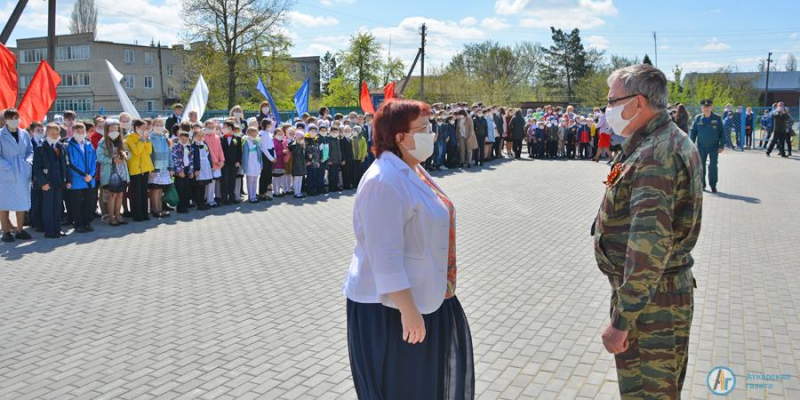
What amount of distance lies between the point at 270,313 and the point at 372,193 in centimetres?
379

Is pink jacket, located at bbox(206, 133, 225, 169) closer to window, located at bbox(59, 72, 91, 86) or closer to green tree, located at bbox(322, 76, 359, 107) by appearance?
green tree, located at bbox(322, 76, 359, 107)

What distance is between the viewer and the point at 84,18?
81000 mm

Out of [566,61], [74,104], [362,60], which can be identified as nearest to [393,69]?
[362,60]

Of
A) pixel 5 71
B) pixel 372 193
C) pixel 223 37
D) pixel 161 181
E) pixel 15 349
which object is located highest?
pixel 223 37

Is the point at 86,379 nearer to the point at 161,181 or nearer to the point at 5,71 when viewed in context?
the point at 161,181

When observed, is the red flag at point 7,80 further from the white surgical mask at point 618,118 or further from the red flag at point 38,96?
the white surgical mask at point 618,118

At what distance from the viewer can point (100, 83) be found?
7662 centimetres

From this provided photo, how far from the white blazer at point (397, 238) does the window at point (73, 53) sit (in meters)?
83.8

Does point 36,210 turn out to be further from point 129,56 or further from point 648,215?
point 129,56

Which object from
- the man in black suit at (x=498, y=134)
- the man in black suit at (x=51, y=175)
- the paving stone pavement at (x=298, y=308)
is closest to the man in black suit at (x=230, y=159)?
the paving stone pavement at (x=298, y=308)

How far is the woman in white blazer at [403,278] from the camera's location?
2.93 meters

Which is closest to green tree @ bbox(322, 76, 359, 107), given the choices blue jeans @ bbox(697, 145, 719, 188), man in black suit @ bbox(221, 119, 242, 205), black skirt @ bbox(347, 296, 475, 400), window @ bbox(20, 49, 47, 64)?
man in black suit @ bbox(221, 119, 242, 205)

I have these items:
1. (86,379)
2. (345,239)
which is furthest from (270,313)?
(345,239)

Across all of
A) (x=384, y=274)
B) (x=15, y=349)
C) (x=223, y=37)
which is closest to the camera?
(x=384, y=274)
